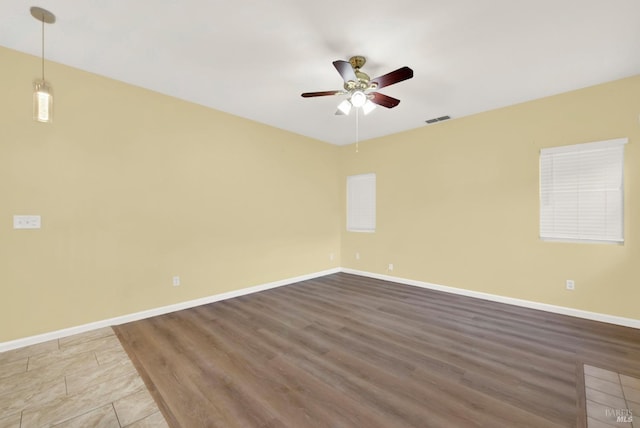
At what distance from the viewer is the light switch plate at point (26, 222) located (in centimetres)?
256

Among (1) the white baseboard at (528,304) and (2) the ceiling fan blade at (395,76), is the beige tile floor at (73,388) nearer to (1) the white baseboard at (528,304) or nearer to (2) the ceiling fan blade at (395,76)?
(2) the ceiling fan blade at (395,76)

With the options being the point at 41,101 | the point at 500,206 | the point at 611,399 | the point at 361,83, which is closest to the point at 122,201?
the point at 41,101

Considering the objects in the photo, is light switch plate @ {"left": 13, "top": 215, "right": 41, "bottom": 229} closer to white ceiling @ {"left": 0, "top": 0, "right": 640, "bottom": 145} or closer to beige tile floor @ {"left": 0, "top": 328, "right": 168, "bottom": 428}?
beige tile floor @ {"left": 0, "top": 328, "right": 168, "bottom": 428}

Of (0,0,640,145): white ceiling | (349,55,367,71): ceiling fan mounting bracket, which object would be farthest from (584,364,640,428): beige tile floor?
(349,55,367,71): ceiling fan mounting bracket

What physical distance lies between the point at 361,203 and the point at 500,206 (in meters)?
2.50

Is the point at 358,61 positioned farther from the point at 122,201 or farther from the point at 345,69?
the point at 122,201

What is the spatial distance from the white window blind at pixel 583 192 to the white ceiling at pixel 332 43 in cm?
81

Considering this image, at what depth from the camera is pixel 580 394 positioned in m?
1.88

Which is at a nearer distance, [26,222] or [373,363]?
[373,363]

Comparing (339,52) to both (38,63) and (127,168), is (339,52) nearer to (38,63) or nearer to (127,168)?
(127,168)

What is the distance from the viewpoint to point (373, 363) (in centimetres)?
229

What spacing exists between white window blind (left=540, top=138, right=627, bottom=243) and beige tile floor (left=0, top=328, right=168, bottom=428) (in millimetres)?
4610

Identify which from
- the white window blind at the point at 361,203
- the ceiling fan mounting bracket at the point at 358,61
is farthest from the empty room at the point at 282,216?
the white window blind at the point at 361,203

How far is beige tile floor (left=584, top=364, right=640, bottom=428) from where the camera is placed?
1.65 m
